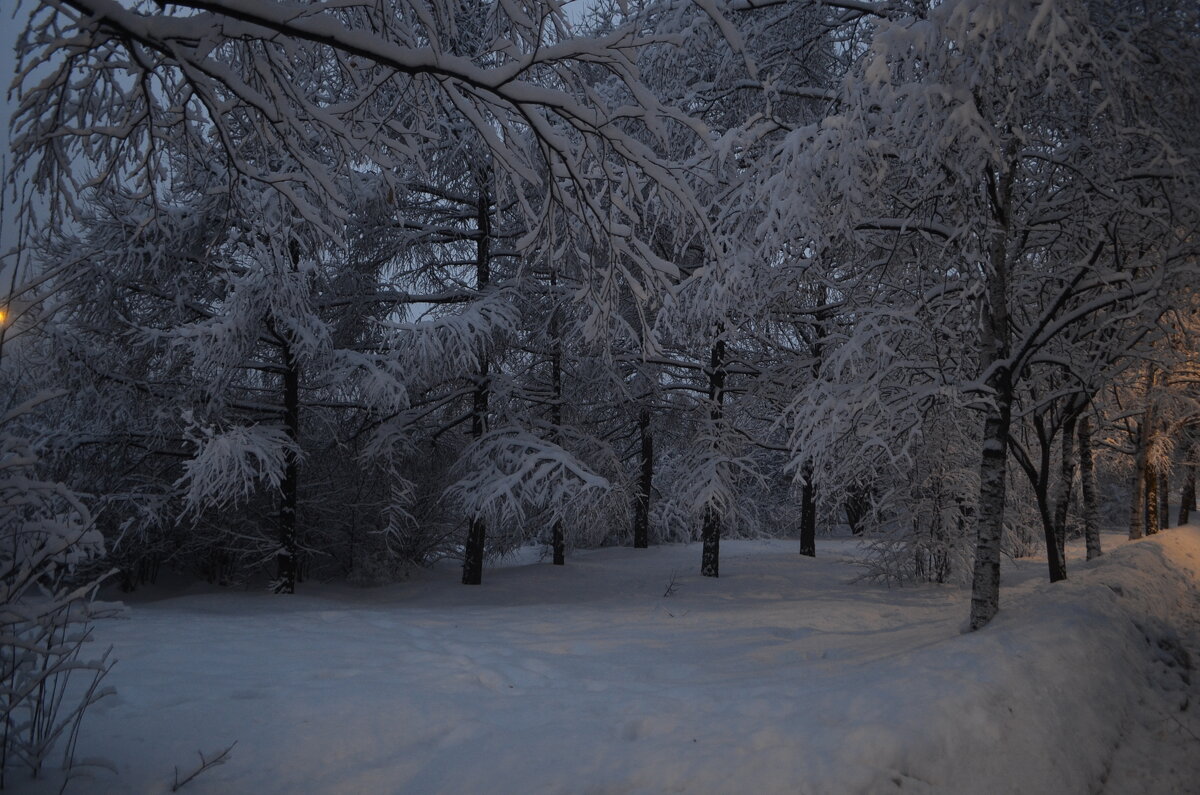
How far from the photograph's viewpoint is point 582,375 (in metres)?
13.4

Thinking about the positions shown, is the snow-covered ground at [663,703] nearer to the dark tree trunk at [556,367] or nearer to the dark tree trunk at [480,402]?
the dark tree trunk at [480,402]

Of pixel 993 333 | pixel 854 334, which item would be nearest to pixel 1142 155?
pixel 993 333

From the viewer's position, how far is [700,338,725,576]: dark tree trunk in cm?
1212

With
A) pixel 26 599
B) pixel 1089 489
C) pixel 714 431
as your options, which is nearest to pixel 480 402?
pixel 714 431

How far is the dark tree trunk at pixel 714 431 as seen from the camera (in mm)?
12117

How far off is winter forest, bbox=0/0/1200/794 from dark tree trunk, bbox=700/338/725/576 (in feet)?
0.28

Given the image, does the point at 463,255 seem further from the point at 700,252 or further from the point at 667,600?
the point at 667,600

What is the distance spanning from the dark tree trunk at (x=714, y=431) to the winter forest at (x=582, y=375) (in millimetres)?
84

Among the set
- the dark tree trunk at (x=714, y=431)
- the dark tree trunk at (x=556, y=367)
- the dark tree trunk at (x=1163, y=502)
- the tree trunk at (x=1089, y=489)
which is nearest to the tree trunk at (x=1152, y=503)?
the dark tree trunk at (x=1163, y=502)

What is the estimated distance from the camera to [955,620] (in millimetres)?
7871

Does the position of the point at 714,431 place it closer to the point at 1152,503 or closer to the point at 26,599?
the point at 26,599

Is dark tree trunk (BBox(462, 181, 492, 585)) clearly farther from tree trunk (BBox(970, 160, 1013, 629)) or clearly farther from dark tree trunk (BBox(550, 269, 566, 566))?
tree trunk (BBox(970, 160, 1013, 629))

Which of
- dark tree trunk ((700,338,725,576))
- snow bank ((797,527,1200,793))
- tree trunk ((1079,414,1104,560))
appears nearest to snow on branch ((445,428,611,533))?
dark tree trunk ((700,338,725,576))

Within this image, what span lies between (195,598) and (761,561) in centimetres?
1067
